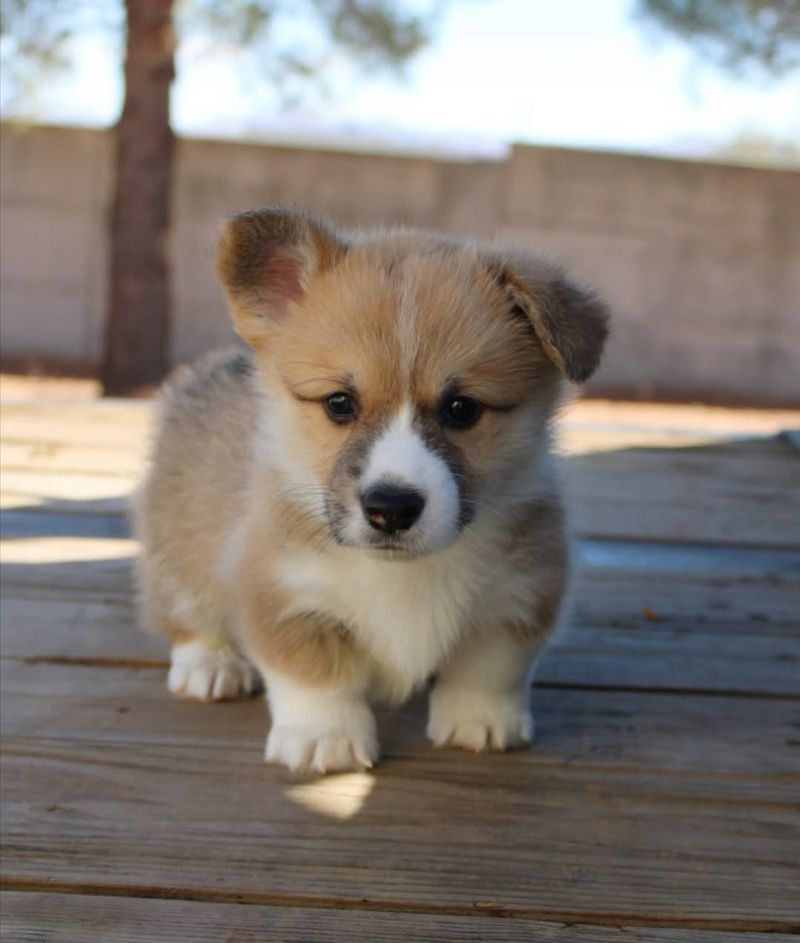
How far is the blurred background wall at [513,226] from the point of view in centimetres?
1201

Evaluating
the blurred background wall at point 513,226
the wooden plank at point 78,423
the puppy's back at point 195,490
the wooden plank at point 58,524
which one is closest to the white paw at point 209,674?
the puppy's back at point 195,490

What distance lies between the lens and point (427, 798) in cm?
204

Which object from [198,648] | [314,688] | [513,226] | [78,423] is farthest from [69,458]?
[513,226]

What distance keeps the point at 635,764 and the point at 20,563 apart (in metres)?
1.83

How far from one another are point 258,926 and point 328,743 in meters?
0.54

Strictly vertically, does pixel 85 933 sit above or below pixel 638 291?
above

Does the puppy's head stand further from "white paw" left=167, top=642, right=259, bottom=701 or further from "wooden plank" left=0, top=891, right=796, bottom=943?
"wooden plank" left=0, top=891, right=796, bottom=943

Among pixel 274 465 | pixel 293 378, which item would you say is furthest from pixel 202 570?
pixel 293 378

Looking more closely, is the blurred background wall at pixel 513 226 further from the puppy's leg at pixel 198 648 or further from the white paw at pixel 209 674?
the white paw at pixel 209 674

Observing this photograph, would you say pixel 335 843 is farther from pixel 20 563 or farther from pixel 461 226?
pixel 461 226

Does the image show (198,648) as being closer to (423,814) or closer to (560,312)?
(423,814)

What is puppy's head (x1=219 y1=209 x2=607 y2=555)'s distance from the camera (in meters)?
2.00

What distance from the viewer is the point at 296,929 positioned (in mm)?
1640

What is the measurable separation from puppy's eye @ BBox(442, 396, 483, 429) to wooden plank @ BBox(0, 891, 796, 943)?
85 cm
